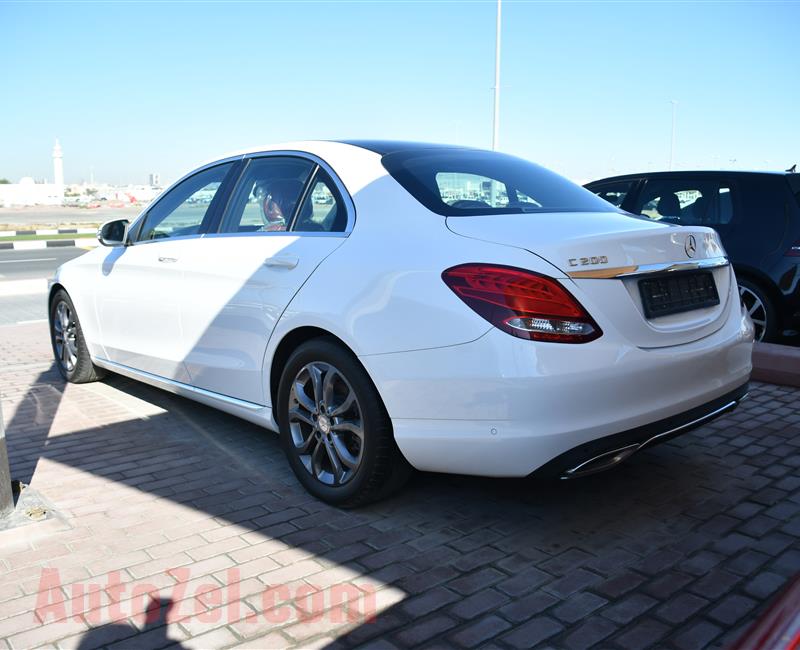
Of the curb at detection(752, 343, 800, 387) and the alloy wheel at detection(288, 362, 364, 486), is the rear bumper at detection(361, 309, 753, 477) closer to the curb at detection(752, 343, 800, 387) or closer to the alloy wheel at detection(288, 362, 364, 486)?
the alloy wheel at detection(288, 362, 364, 486)

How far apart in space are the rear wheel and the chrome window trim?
137 inches

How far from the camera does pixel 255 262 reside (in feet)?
13.0

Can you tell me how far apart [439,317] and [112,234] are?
3.18 meters

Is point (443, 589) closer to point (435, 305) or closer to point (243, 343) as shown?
point (435, 305)

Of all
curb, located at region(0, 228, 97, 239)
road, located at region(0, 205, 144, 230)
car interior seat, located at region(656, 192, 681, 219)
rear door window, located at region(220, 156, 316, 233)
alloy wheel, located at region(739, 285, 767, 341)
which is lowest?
road, located at region(0, 205, 144, 230)

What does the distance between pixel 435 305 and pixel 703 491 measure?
171 centimetres

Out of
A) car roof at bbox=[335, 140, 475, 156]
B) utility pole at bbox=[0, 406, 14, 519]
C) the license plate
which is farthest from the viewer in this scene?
car roof at bbox=[335, 140, 475, 156]

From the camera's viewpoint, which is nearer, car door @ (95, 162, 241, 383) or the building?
car door @ (95, 162, 241, 383)

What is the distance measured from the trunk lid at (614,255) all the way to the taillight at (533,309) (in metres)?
0.06

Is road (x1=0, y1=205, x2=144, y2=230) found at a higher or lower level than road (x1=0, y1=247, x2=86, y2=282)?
lower

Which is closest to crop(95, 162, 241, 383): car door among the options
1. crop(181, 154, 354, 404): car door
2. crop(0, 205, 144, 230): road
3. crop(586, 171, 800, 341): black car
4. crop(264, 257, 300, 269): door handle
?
crop(181, 154, 354, 404): car door

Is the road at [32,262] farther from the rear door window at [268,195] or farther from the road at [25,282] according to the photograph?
the rear door window at [268,195]

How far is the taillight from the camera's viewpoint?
9.48ft

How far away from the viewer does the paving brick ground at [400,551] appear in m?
2.65
